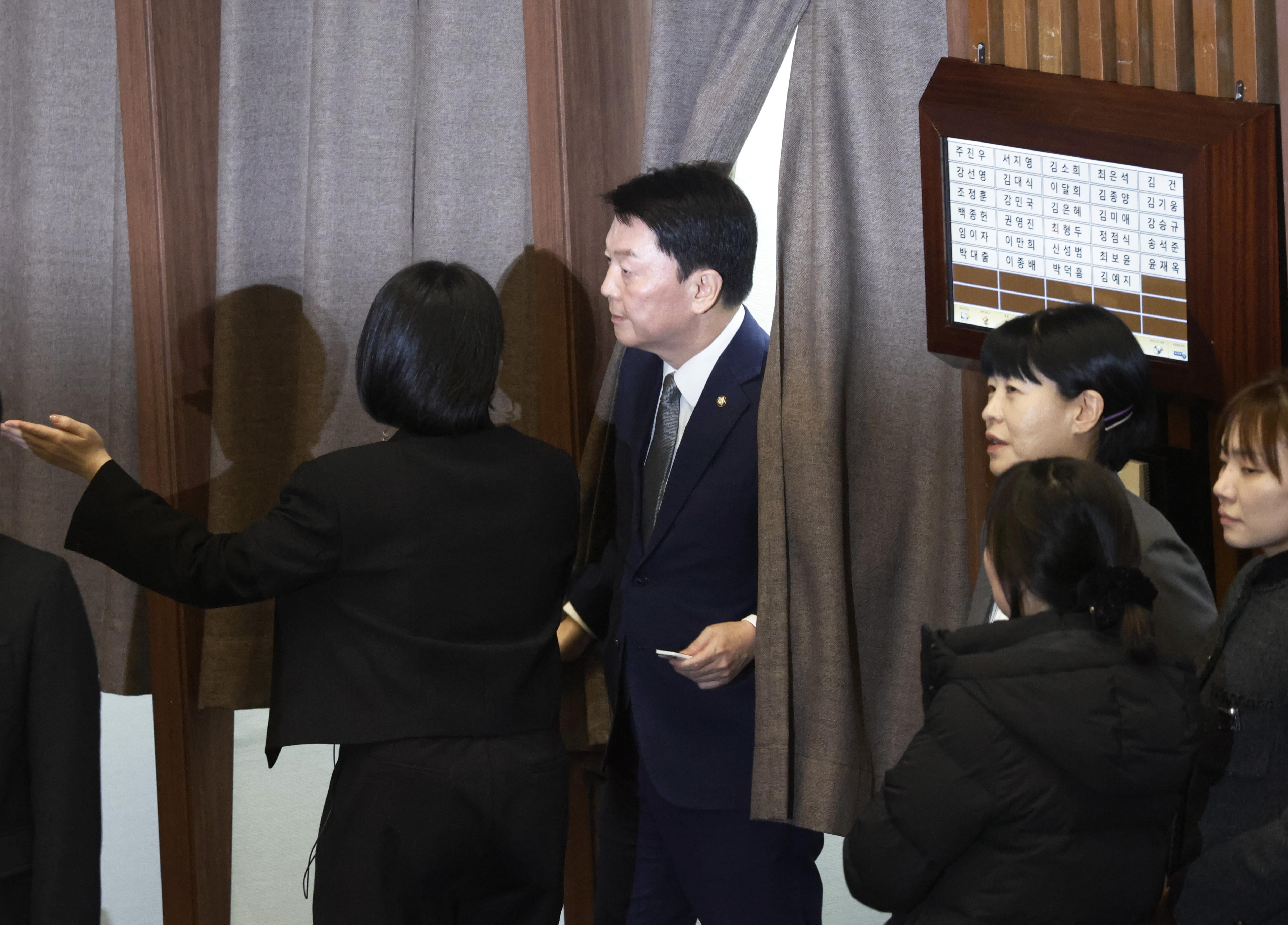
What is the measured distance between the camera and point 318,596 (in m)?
1.78

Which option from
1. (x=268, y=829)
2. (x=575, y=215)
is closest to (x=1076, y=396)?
(x=575, y=215)

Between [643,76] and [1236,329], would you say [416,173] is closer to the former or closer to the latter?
[643,76]

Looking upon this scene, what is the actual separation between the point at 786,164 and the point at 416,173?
2.72 ft

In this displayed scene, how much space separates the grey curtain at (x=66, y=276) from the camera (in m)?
2.69

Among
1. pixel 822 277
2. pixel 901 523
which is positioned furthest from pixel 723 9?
pixel 901 523

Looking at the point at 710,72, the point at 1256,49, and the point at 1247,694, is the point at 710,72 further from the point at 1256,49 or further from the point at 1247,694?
the point at 1247,694

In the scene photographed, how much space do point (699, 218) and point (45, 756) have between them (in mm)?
1257

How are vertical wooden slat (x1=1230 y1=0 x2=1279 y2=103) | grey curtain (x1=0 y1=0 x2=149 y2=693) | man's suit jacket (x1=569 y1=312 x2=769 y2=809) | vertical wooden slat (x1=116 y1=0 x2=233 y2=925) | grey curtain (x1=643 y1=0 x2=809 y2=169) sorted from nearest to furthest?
vertical wooden slat (x1=1230 y1=0 x2=1279 y2=103)
man's suit jacket (x1=569 y1=312 x2=769 y2=809)
grey curtain (x1=643 y1=0 x2=809 y2=169)
vertical wooden slat (x1=116 y1=0 x2=233 y2=925)
grey curtain (x1=0 y1=0 x2=149 y2=693)

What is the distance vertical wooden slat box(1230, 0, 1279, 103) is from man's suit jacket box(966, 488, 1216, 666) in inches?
28.4

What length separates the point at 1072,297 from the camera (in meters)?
2.14

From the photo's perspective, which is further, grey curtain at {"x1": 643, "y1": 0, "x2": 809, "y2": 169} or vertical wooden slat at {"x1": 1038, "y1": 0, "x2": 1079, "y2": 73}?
grey curtain at {"x1": 643, "y1": 0, "x2": 809, "y2": 169}

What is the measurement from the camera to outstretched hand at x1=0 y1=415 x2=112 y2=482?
1.89 metres

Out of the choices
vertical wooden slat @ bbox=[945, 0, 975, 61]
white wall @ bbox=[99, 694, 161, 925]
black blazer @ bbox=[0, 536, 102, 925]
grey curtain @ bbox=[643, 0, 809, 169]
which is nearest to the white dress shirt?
grey curtain @ bbox=[643, 0, 809, 169]

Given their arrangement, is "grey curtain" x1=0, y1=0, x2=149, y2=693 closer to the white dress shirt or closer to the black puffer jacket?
the white dress shirt
